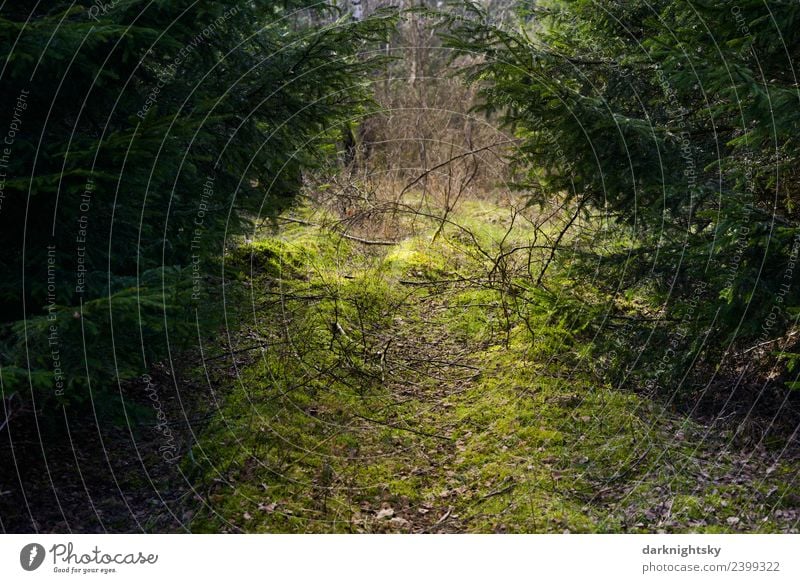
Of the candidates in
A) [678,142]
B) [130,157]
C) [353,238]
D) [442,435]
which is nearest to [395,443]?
[442,435]

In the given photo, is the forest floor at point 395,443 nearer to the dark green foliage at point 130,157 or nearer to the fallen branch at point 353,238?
the dark green foliage at point 130,157

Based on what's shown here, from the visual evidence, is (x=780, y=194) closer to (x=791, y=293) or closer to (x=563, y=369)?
(x=791, y=293)

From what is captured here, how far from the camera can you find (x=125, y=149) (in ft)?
12.6

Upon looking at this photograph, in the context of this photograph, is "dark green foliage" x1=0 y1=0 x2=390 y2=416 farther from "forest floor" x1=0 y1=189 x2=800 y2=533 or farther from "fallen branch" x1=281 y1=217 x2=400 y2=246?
"fallen branch" x1=281 y1=217 x2=400 y2=246

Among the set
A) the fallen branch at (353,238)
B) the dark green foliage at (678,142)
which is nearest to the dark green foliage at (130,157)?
the dark green foliage at (678,142)

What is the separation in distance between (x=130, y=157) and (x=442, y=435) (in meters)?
3.27

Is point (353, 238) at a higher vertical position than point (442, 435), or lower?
higher

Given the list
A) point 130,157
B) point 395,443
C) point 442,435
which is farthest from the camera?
point 442,435

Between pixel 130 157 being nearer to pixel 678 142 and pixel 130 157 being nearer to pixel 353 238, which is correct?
pixel 678 142

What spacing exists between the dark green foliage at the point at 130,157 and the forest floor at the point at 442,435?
997mm

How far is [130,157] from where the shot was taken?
152 inches

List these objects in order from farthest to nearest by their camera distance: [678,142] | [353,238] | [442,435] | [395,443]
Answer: [353,238], [678,142], [442,435], [395,443]

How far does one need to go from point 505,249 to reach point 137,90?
522 centimetres

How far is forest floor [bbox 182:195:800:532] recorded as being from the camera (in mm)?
4629
